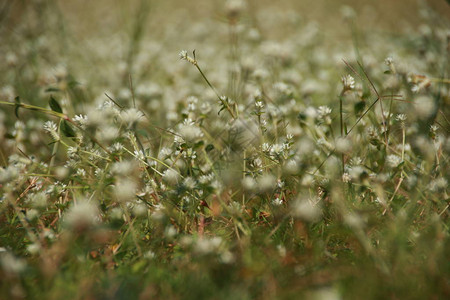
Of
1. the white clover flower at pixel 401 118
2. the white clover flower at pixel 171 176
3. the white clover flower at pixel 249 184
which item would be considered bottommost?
the white clover flower at pixel 249 184

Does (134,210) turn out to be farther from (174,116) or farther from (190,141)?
(174,116)

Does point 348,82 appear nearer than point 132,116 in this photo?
No

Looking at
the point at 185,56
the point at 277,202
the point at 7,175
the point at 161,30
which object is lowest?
the point at 277,202

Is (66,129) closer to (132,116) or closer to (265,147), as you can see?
(132,116)

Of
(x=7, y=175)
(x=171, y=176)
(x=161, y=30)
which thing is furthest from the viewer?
(x=161, y=30)

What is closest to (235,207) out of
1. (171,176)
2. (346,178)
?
(171,176)

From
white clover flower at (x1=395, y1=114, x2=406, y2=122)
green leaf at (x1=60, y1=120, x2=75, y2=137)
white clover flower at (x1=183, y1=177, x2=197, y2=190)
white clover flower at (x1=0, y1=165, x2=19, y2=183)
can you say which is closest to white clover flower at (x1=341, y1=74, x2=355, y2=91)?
white clover flower at (x1=395, y1=114, x2=406, y2=122)

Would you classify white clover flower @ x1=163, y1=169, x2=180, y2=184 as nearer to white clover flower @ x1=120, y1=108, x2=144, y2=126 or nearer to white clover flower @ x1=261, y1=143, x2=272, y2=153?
white clover flower @ x1=120, y1=108, x2=144, y2=126

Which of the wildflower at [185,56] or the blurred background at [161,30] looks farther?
the blurred background at [161,30]

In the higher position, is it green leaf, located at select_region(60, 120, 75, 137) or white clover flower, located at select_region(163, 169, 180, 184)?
green leaf, located at select_region(60, 120, 75, 137)

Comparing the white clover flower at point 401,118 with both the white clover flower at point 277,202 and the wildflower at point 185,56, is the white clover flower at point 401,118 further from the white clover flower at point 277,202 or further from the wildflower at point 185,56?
the wildflower at point 185,56

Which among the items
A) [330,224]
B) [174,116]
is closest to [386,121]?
[330,224]

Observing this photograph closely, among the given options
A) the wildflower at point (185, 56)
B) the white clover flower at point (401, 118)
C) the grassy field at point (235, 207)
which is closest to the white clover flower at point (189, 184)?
the grassy field at point (235, 207)

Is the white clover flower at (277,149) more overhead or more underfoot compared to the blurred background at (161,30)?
more underfoot
